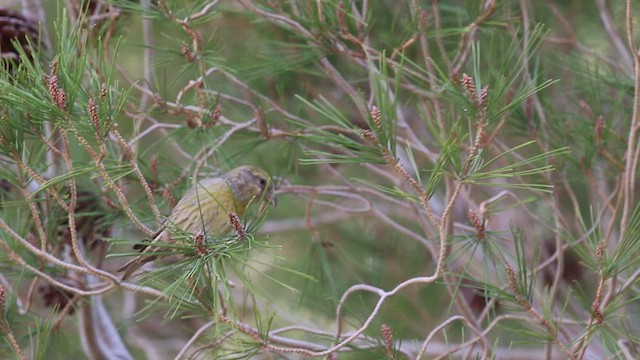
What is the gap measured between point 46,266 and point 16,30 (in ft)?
2.71

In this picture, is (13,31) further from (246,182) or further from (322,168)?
(322,168)

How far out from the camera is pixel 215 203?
278 cm

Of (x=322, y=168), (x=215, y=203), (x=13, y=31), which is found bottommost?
(x=322, y=168)

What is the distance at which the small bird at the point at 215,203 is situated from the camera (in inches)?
103

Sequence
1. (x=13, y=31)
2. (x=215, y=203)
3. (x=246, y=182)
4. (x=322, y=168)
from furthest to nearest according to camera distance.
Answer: (x=322, y=168), (x=13, y=31), (x=246, y=182), (x=215, y=203)

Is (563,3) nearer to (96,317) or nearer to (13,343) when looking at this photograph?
(96,317)

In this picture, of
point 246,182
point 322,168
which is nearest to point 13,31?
point 246,182

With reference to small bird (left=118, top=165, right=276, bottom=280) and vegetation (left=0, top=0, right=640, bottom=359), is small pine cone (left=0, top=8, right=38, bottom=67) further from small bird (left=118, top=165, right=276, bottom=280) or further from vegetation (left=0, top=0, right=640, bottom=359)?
small bird (left=118, top=165, right=276, bottom=280)

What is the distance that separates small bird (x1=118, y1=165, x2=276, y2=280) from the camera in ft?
8.59

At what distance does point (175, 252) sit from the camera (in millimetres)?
2076

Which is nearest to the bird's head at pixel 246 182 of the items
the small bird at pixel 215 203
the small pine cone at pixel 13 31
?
the small bird at pixel 215 203

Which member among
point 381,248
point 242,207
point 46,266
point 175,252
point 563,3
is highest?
point 563,3

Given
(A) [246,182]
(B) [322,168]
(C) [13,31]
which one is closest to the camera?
(A) [246,182]

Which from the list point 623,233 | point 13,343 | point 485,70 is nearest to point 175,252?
point 13,343
